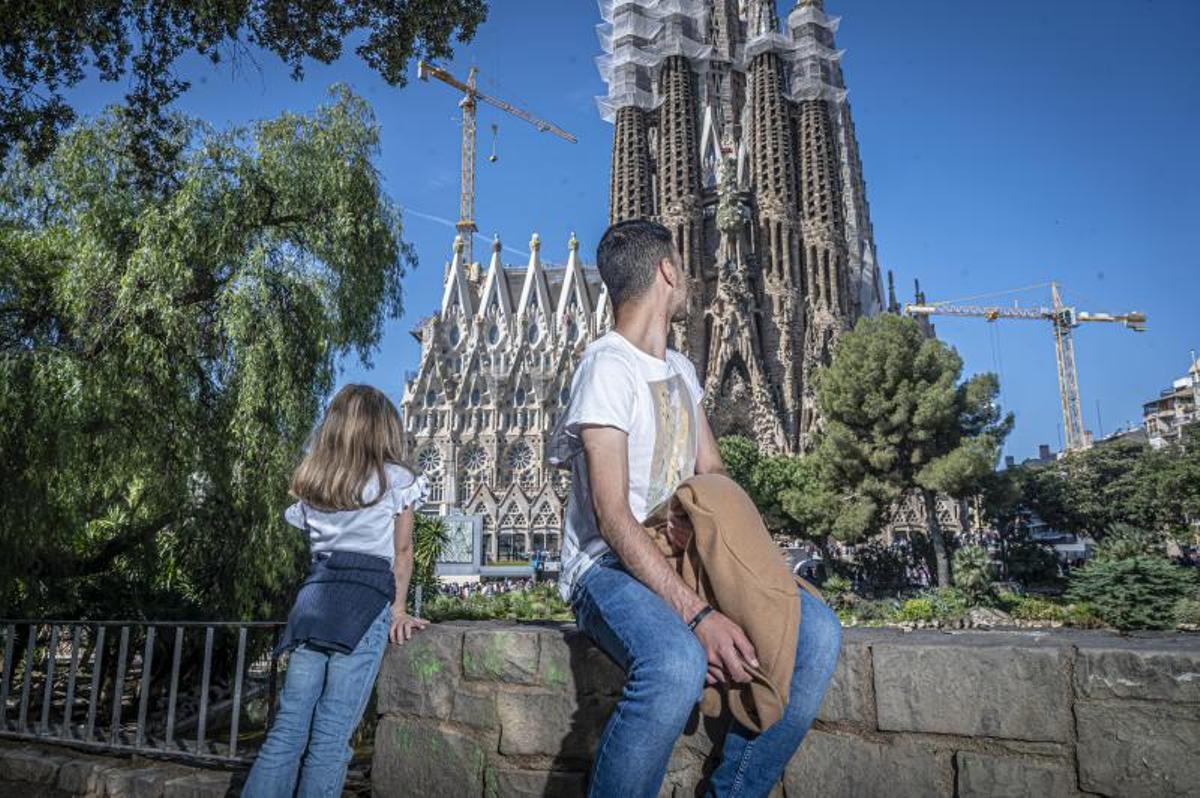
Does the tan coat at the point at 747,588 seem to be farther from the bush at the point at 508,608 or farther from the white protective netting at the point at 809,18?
the white protective netting at the point at 809,18

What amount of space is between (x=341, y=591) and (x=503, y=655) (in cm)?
61

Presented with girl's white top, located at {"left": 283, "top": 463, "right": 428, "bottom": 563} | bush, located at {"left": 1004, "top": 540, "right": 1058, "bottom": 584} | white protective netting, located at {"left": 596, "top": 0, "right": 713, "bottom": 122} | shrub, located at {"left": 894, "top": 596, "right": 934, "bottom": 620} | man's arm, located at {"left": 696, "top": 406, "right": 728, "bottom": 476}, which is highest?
white protective netting, located at {"left": 596, "top": 0, "right": 713, "bottom": 122}

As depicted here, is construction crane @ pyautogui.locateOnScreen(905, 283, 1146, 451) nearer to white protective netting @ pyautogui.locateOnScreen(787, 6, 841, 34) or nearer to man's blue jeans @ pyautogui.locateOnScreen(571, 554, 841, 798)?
white protective netting @ pyautogui.locateOnScreen(787, 6, 841, 34)

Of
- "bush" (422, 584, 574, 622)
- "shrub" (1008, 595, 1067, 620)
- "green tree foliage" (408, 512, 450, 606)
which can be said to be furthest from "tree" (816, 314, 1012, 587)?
"green tree foliage" (408, 512, 450, 606)

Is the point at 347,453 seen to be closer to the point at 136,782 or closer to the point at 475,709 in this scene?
the point at 475,709

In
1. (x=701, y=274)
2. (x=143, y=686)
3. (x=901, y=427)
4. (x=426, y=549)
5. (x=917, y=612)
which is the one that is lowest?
(x=917, y=612)

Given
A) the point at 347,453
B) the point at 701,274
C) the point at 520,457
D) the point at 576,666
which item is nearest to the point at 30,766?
the point at 347,453

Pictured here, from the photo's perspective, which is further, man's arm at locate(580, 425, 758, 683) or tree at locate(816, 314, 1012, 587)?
tree at locate(816, 314, 1012, 587)

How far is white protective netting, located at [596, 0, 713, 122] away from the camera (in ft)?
163

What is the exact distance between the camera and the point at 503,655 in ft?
8.55

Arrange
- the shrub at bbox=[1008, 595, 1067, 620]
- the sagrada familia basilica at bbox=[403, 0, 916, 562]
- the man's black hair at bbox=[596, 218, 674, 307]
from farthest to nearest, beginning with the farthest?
the sagrada familia basilica at bbox=[403, 0, 916, 562]
the shrub at bbox=[1008, 595, 1067, 620]
the man's black hair at bbox=[596, 218, 674, 307]

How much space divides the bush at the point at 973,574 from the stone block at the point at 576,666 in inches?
845

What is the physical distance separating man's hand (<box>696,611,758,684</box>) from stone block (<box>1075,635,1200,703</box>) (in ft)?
3.17

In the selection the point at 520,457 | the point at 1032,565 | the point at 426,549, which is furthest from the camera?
the point at 520,457
